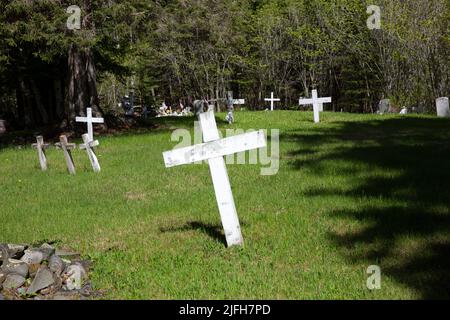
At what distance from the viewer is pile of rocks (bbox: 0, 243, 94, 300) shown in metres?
5.35

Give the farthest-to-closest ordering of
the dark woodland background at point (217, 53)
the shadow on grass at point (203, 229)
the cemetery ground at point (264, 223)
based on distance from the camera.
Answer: the dark woodland background at point (217, 53), the shadow on grass at point (203, 229), the cemetery ground at point (264, 223)

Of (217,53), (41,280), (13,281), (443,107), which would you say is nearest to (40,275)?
(41,280)

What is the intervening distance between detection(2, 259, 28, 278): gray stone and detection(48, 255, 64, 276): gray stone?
0.24 m

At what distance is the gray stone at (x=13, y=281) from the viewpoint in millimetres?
5426

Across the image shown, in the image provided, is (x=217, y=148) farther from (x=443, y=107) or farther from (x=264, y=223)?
(x=443, y=107)

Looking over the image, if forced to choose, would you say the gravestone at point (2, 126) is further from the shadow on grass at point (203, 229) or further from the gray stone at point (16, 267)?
the gray stone at point (16, 267)

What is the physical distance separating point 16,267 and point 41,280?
409 mm

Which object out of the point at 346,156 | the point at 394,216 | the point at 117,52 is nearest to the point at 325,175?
the point at 346,156

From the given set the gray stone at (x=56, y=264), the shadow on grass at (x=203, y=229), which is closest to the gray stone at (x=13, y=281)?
the gray stone at (x=56, y=264)

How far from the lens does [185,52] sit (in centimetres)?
4400

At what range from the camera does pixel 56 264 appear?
5.75 m

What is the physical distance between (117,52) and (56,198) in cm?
1139

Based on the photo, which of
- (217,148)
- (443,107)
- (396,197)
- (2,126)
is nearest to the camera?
(217,148)

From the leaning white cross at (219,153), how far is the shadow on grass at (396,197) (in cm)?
127
